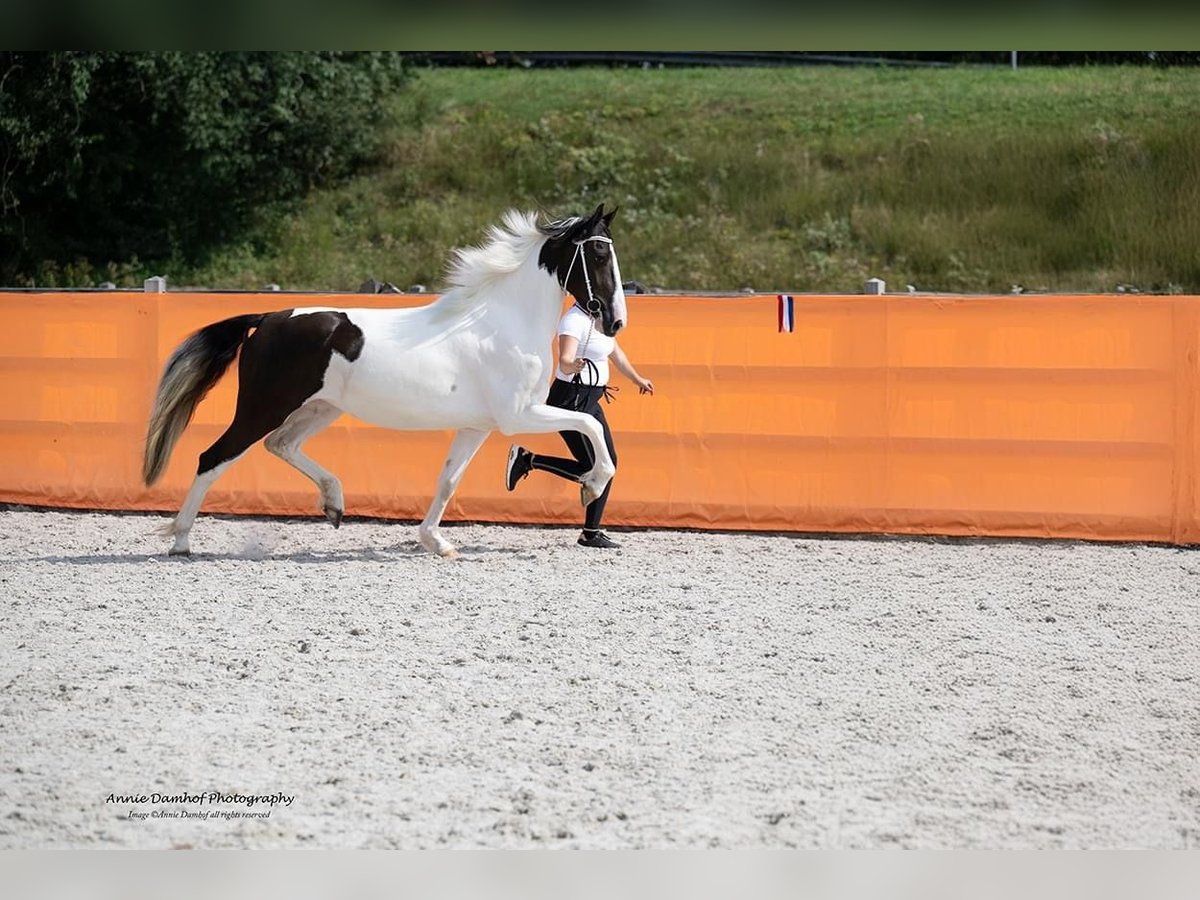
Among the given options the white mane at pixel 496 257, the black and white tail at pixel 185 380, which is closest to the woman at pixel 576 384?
the white mane at pixel 496 257

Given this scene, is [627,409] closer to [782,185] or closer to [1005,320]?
[1005,320]

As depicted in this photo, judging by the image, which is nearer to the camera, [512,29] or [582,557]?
[512,29]

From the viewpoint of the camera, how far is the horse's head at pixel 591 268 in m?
7.21

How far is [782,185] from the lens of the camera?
68.1 ft

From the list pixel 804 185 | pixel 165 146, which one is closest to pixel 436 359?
pixel 804 185

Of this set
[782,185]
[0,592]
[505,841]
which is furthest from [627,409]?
[782,185]

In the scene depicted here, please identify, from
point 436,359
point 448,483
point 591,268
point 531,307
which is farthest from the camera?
point 448,483

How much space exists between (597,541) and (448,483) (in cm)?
101

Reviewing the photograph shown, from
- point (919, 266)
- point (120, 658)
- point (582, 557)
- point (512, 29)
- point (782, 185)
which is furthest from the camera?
point (782, 185)

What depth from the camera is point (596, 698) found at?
484 cm

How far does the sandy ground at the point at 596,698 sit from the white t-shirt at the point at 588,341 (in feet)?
3.36

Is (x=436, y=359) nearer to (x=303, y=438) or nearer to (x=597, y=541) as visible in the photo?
(x=303, y=438)

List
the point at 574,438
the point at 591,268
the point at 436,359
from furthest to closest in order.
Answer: the point at 574,438, the point at 436,359, the point at 591,268

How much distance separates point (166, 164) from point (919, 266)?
11436mm
